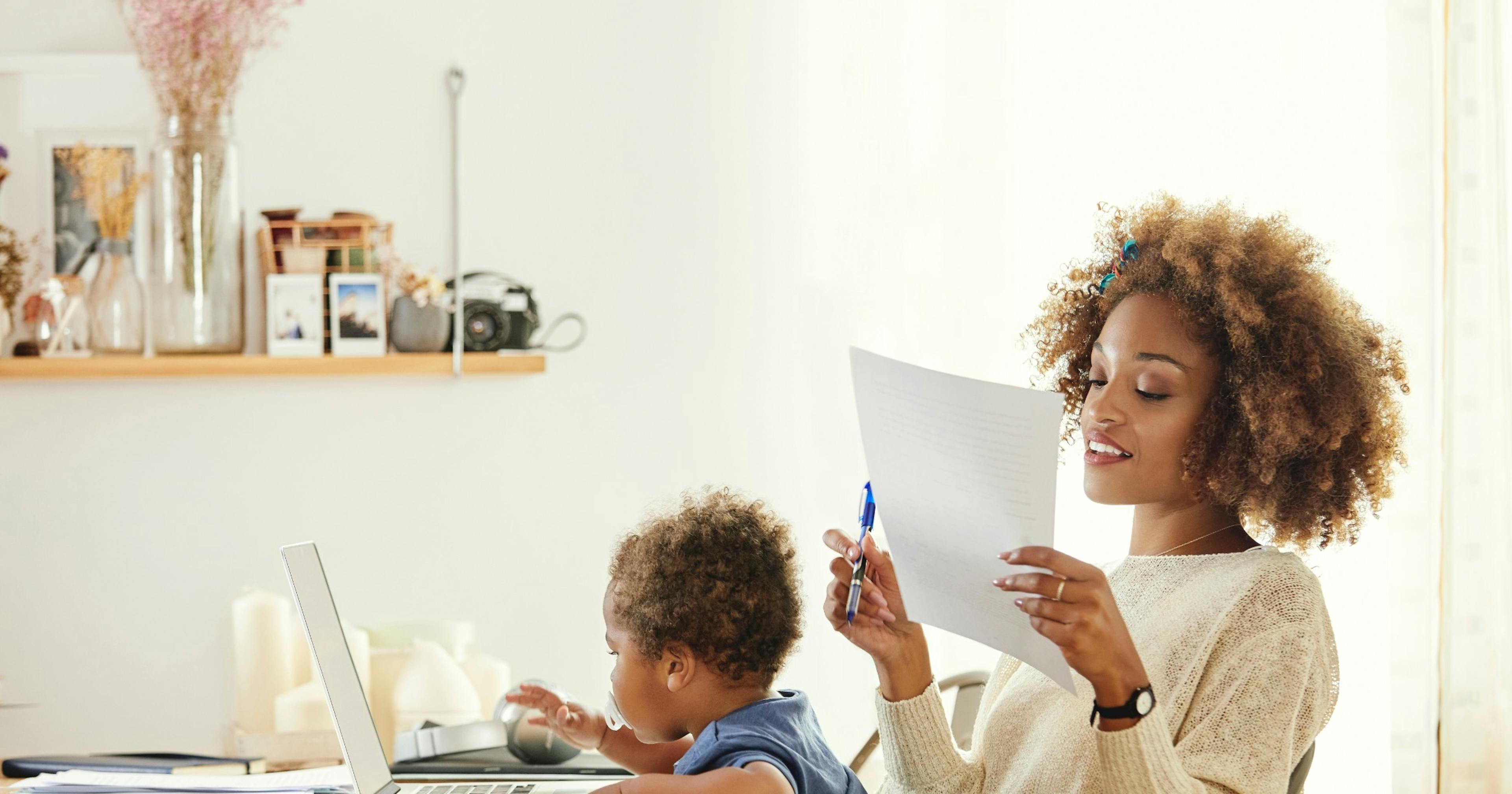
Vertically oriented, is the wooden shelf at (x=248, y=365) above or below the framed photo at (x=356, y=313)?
below

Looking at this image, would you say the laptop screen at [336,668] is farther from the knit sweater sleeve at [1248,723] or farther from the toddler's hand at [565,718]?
the knit sweater sleeve at [1248,723]

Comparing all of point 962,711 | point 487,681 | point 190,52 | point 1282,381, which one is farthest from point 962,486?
point 190,52

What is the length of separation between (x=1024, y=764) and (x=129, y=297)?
1.93m

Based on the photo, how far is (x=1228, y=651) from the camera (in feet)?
3.35

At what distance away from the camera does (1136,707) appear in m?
0.91

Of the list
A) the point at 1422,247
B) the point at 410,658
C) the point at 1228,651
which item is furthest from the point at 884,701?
the point at 1422,247

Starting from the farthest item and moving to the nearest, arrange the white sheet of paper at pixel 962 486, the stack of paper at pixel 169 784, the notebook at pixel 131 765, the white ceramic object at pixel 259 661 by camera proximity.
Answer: the white ceramic object at pixel 259 661 < the notebook at pixel 131 765 < the stack of paper at pixel 169 784 < the white sheet of paper at pixel 962 486

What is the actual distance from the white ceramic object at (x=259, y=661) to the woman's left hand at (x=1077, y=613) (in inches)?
65.2

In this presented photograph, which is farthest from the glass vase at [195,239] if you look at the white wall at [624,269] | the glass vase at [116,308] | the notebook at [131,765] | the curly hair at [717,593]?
the curly hair at [717,593]

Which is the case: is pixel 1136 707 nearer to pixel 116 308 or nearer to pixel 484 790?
pixel 484 790

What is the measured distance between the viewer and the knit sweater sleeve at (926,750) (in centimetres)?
124

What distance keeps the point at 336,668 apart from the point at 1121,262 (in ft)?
3.09

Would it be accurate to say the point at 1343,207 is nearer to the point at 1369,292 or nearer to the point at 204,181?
the point at 1369,292

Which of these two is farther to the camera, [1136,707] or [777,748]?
[777,748]
